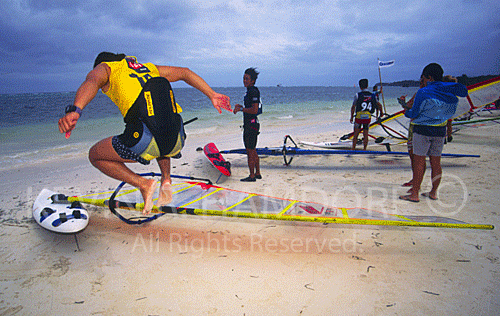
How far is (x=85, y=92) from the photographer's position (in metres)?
2.06

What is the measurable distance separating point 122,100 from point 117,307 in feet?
6.16

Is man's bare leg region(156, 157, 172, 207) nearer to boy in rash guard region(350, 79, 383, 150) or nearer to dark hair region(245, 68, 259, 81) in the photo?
dark hair region(245, 68, 259, 81)

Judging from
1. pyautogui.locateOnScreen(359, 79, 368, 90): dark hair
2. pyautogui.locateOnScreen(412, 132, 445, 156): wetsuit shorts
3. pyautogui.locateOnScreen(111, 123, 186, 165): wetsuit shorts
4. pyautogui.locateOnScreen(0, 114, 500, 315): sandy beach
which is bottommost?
pyautogui.locateOnScreen(0, 114, 500, 315): sandy beach

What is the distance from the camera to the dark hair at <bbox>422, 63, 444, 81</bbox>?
3.93 metres

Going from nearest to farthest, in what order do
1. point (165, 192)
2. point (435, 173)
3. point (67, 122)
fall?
point (67, 122)
point (165, 192)
point (435, 173)

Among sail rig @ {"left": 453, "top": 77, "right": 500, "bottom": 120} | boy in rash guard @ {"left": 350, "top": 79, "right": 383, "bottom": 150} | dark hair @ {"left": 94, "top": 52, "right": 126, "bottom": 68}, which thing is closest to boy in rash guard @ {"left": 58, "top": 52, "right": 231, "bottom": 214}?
dark hair @ {"left": 94, "top": 52, "right": 126, "bottom": 68}

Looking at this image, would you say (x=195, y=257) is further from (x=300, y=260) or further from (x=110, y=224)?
(x=110, y=224)

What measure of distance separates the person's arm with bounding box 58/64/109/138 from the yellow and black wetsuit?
77 mm

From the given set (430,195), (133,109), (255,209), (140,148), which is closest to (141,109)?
(133,109)

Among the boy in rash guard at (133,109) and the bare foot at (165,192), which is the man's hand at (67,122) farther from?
the bare foot at (165,192)

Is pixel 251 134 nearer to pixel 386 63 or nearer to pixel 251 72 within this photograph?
pixel 251 72

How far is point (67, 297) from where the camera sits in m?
2.46

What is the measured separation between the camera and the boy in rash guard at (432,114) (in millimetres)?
3883

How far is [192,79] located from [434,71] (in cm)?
370
